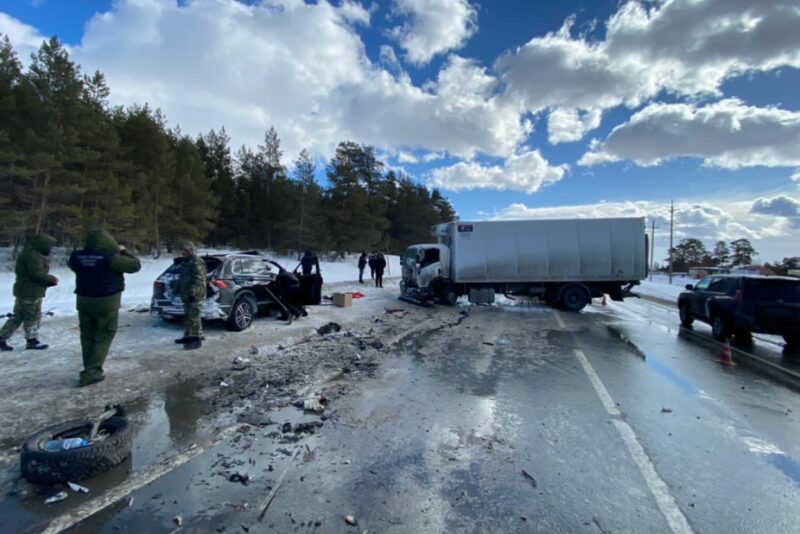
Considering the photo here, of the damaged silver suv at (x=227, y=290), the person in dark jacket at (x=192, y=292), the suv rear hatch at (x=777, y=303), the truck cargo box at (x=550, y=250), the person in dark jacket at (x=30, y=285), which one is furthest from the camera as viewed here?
the truck cargo box at (x=550, y=250)

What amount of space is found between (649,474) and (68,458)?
456 cm

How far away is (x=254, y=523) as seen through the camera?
8.66ft

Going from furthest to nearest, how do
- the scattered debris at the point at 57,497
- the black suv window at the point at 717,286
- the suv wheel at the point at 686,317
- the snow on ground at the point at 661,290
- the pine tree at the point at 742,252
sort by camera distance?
1. the pine tree at the point at 742,252
2. the snow on ground at the point at 661,290
3. the suv wheel at the point at 686,317
4. the black suv window at the point at 717,286
5. the scattered debris at the point at 57,497

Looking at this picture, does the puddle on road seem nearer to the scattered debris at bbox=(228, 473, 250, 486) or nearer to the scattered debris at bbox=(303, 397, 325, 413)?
the scattered debris at bbox=(228, 473, 250, 486)

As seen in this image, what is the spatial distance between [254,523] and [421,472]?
132cm

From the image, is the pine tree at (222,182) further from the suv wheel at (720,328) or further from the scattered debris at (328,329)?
the suv wheel at (720,328)

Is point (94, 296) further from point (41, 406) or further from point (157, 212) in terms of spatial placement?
point (157, 212)

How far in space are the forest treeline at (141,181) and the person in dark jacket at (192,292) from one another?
1651 centimetres

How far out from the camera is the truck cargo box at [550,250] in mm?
14953

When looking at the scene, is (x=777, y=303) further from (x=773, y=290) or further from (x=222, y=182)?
→ (x=222, y=182)

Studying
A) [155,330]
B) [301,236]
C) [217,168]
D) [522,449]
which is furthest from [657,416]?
[217,168]

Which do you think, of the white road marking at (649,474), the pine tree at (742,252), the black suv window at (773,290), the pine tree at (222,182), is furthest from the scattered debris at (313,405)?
the pine tree at (742,252)

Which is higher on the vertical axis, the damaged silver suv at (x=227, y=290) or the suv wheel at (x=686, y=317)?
the damaged silver suv at (x=227, y=290)

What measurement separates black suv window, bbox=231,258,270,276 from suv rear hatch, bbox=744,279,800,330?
11.1m
